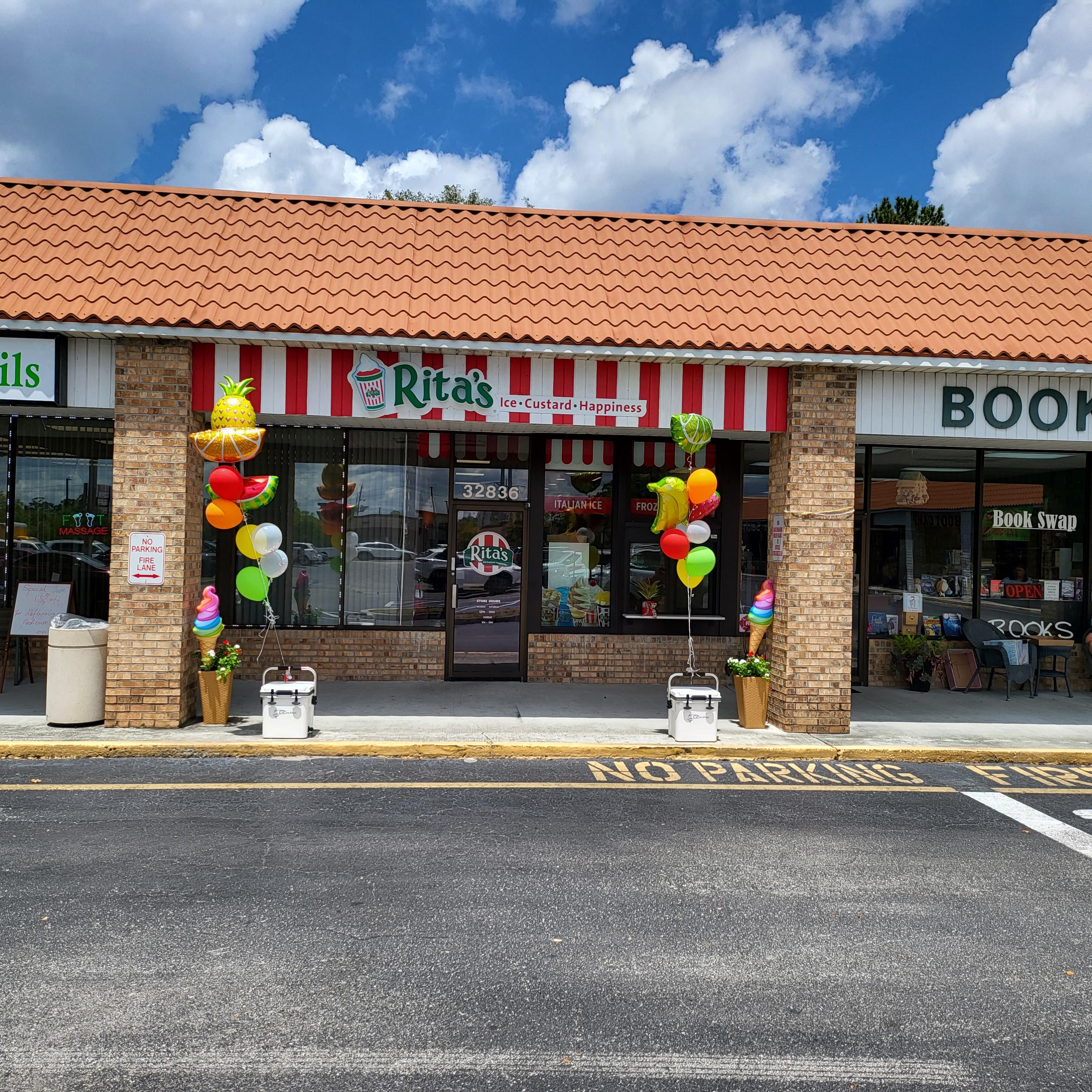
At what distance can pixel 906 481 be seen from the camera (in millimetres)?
12961

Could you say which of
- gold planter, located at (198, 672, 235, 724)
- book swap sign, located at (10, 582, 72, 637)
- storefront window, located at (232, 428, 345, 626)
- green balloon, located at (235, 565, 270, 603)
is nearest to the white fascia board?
green balloon, located at (235, 565, 270, 603)

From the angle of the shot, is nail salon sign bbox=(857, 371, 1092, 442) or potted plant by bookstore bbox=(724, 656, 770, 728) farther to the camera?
nail salon sign bbox=(857, 371, 1092, 442)

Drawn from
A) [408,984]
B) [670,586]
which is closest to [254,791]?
[408,984]

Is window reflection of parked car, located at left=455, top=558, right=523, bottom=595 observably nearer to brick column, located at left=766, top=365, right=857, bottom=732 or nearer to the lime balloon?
the lime balloon

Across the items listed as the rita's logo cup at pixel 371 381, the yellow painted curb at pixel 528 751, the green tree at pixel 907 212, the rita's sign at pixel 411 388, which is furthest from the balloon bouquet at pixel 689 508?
the green tree at pixel 907 212

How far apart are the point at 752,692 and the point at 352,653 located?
17.2 ft

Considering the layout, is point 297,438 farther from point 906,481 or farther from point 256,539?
point 906,481

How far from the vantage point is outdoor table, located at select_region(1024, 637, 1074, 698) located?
12.6m

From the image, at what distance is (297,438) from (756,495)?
6183 mm

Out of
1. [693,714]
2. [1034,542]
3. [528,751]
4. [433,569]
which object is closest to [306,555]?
[433,569]

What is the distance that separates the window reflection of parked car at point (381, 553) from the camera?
1243 cm

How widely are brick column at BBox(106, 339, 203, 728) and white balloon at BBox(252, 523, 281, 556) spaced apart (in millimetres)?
770

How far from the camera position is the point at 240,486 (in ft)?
30.6

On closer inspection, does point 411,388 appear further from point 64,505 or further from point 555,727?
point 64,505
